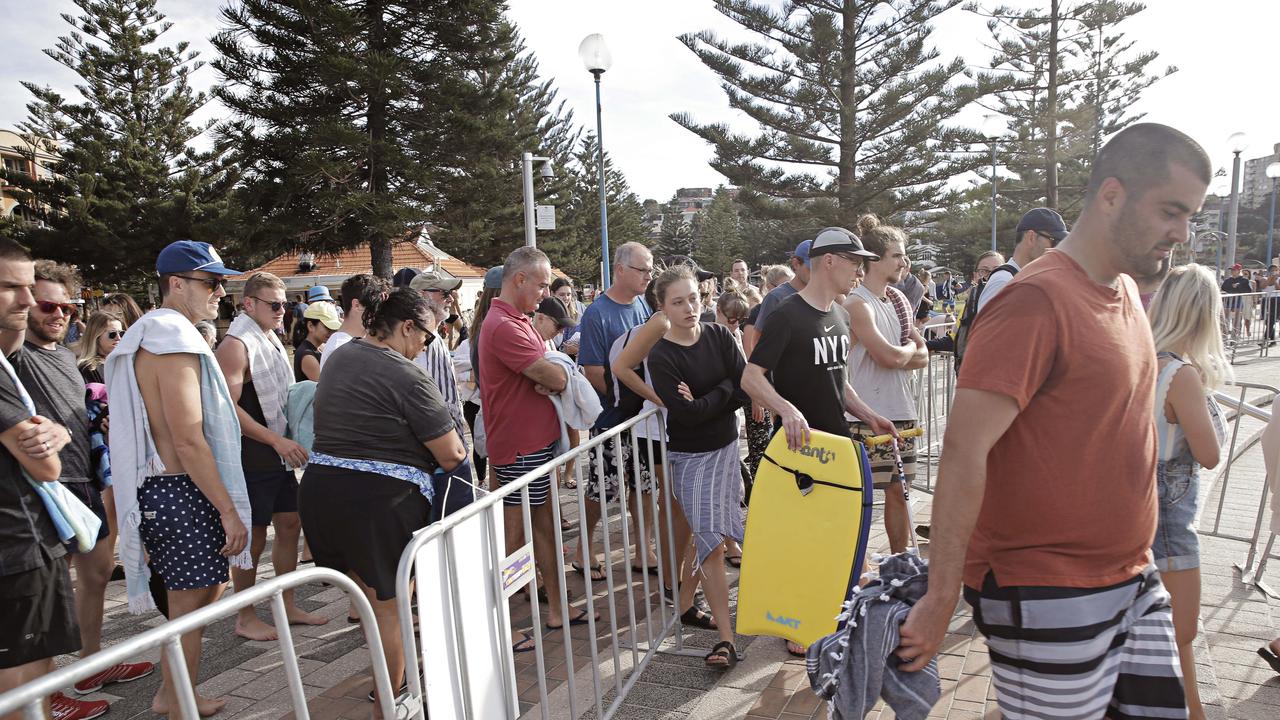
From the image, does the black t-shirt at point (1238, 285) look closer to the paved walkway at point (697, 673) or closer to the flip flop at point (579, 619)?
the paved walkway at point (697, 673)

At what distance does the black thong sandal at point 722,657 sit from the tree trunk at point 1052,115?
99.2 feet

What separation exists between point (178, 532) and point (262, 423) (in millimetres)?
1134

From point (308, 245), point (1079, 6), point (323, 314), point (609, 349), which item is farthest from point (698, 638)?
point (1079, 6)

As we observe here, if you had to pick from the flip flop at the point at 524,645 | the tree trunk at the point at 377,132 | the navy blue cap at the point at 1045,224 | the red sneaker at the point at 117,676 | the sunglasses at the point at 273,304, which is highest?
the tree trunk at the point at 377,132

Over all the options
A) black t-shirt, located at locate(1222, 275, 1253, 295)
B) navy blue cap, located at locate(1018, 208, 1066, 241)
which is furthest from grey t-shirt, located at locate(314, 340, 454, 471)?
black t-shirt, located at locate(1222, 275, 1253, 295)

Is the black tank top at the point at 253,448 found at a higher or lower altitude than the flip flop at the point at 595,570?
higher

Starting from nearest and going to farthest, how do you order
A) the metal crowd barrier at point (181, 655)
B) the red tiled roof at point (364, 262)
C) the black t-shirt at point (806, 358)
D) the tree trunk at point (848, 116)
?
the metal crowd barrier at point (181, 655) < the black t-shirt at point (806, 358) < the tree trunk at point (848, 116) < the red tiled roof at point (364, 262)

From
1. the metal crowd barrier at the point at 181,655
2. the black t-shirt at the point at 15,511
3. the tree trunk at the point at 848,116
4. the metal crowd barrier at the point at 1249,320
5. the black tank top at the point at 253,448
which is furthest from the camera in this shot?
the tree trunk at the point at 848,116

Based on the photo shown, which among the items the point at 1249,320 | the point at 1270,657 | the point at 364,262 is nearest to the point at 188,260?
the point at 1270,657

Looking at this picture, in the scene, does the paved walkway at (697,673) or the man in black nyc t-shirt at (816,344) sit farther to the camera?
the man in black nyc t-shirt at (816,344)

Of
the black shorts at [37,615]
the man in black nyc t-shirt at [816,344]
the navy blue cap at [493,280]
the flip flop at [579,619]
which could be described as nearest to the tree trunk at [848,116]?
the navy blue cap at [493,280]

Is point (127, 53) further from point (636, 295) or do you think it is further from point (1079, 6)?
point (1079, 6)

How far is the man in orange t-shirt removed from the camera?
1583mm

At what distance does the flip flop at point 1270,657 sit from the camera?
2.93 meters
